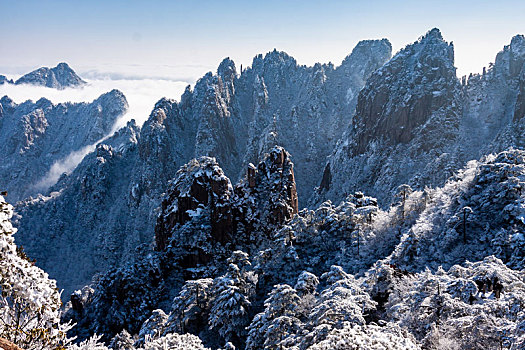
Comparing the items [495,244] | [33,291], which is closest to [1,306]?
[33,291]

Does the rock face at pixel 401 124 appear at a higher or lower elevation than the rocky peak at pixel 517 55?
lower

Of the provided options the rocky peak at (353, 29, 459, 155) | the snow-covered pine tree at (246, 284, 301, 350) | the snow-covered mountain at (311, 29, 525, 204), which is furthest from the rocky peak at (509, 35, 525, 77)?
the snow-covered pine tree at (246, 284, 301, 350)

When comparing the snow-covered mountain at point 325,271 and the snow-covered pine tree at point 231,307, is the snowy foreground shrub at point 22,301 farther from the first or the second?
the snow-covered pine tree at point 231,307

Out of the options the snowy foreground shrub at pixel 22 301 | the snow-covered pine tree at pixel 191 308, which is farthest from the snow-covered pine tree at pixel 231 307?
the snowy foreground shrub at pixel 22 301

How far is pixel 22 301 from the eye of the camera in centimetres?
1438

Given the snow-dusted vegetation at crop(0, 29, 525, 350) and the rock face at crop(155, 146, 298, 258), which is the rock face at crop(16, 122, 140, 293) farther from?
the rock face at crop(155, 146, 298, 258)

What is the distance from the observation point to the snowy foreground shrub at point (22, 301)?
1374 cm

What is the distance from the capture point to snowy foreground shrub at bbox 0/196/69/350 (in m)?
13.7

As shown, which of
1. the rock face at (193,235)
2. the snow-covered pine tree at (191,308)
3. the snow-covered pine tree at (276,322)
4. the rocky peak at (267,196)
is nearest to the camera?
the snow-covered pine tree at (276,322)

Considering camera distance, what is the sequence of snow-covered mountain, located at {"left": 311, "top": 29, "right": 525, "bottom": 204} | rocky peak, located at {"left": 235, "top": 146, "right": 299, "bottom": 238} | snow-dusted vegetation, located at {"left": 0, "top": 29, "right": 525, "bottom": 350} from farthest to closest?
1. snow-covered mountain, located at {"left": 311, "top": 29, "right": 525, "bottom": 204}
2. rocky peak, located at {"left": 235, "top": 146, "right": 299, "bottom": 238}
3. snow-dusted vegetation, located at {"left": 0, "top": 29, "right": 525, "bottom": 350}

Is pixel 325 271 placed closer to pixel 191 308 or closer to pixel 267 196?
pixel 191 308

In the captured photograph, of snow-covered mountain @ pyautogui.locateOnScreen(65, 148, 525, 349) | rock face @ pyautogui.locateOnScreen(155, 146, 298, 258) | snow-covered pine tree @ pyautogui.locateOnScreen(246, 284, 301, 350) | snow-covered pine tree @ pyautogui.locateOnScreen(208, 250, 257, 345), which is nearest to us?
snow-covered mountain @ pyautogui.locateOnScreen(65, 148, 525, 349)

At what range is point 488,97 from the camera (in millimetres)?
143125

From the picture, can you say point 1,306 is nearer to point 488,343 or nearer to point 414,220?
point 488,343
